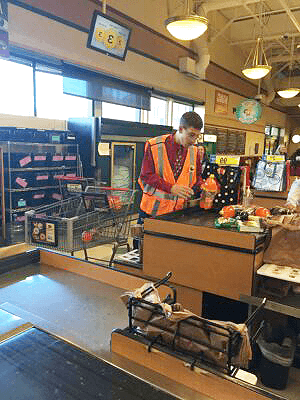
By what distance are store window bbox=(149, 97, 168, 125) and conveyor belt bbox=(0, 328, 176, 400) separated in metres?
8.14

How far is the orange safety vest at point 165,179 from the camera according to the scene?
8.91 ft

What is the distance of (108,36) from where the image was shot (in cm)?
614

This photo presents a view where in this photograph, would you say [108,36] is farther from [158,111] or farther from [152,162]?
[152,162]

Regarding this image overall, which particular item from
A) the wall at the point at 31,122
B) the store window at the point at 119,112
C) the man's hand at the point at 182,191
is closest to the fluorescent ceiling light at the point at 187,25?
the wall at the point at 31,122

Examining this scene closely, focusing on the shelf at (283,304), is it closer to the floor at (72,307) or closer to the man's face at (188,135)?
the floor at (72,307)

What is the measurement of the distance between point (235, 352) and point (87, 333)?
1.61ft

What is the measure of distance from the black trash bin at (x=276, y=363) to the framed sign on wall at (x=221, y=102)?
31.1 ft

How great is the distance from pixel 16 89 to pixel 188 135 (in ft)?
13.4

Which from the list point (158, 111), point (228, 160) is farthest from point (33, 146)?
point (158, 111)

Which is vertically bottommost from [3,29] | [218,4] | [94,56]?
[3,29]

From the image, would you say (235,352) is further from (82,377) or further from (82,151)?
(82,151)

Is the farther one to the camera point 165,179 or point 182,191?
point 165,179

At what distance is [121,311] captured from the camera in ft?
4.24

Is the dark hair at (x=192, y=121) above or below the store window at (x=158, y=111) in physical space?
below
